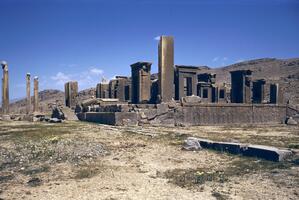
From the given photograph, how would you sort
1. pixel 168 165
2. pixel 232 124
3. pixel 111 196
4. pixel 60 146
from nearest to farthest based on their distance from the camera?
pixel 111 196, pixel 168 165, pixel 60 146, pixel 232 124

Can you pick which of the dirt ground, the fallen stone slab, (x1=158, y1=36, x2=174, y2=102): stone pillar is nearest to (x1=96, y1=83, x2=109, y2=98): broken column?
(x1=158, y1=36, x2=174, y2=102): stone pillar

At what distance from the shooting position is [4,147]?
35.4 feet

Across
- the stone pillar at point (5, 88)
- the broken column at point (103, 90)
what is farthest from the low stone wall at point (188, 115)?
the stone pillar at point (5, 88)

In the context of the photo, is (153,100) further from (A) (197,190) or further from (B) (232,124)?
(A) (197,190)

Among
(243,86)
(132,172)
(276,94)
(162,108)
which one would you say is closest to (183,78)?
(243,86)

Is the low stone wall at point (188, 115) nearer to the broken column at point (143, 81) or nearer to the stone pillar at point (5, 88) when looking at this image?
the broken column at point (143, 81)

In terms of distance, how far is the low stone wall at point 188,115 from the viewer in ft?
61.0

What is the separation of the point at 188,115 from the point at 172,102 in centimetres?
136

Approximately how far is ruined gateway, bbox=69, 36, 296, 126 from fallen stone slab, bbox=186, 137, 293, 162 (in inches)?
326

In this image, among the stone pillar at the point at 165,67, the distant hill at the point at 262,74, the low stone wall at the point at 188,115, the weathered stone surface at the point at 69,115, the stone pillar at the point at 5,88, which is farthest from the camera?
the distant hill at the point at 262,74

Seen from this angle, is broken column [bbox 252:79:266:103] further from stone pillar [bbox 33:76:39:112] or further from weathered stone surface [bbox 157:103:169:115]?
stone pillar [bbox 33:76:39:112]

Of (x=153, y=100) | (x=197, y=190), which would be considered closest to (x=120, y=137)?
(x=197, y=190)

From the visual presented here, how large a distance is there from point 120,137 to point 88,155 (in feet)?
11.6

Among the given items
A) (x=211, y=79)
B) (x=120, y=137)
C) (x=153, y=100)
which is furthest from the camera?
(x=211, y=79)
